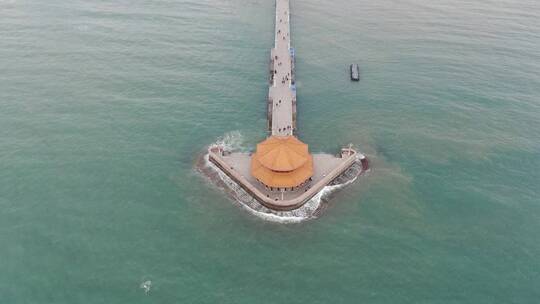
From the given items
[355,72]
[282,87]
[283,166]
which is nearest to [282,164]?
[283,166]

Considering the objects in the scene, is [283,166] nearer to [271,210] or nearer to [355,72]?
[271,210]

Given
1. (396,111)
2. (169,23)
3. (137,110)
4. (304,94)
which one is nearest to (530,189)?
(396,111)

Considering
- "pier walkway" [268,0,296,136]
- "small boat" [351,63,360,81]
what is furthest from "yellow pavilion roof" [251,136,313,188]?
"small boat" [351,63,360,81]

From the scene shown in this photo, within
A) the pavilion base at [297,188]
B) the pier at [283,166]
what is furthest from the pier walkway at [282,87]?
the pavilion base at [297,188]

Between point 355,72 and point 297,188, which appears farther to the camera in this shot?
point 355,72

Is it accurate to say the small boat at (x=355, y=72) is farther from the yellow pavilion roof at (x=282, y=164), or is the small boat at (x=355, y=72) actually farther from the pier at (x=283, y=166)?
the yellow pavilion roof at (x=282, y=164)

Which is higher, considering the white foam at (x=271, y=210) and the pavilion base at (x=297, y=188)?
the pavilion base at (x=297, y=188)
